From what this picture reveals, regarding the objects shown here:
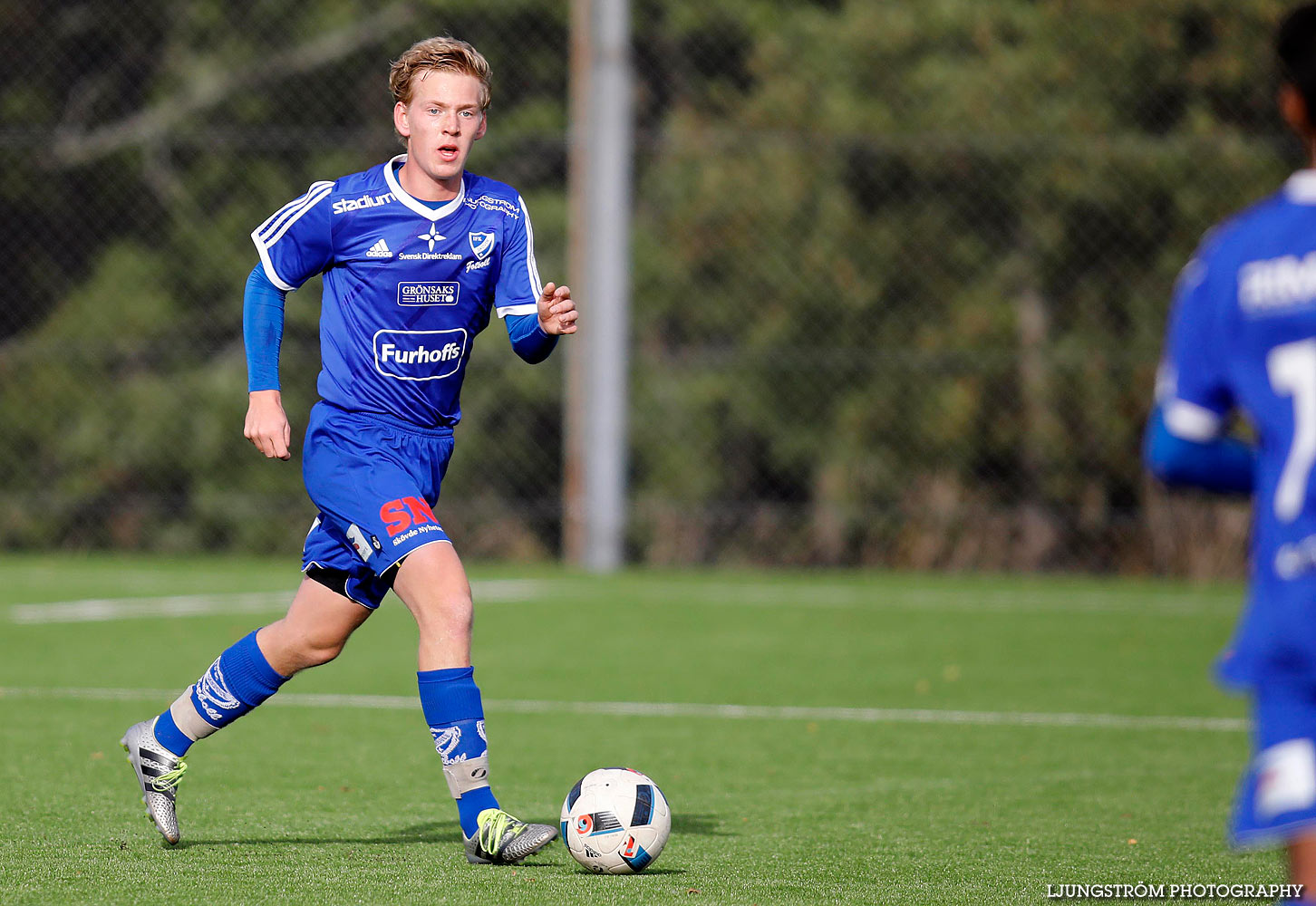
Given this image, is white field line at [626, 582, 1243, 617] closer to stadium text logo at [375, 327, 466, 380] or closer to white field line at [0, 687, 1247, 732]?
white field line at [0, 687, 1247, 732]

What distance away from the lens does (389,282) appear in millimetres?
4688

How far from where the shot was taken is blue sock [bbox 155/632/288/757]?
471cm

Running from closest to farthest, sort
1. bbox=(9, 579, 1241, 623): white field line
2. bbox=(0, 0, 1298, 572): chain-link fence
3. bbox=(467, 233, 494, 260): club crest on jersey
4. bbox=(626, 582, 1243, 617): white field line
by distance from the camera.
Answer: bbox=(467, 233, 494, 260): club crest on jersey
bbox=(9, 579, 1241, 623): white field line
bbox=(626, 582, 1243, 617): white field line
bbox=(0, 0, 1298, 572): chain-link fence

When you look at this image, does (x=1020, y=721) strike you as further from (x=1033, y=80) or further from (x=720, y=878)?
(x=1033, y=80)

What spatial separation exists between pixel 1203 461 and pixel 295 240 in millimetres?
2816

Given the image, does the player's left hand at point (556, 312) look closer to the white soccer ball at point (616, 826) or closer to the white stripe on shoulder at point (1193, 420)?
the white soccer ball at point (616, 826)

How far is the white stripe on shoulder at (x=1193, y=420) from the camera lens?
2459mm

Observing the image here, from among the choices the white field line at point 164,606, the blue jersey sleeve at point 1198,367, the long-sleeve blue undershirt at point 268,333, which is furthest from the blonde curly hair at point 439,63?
the white field line at point 164,606

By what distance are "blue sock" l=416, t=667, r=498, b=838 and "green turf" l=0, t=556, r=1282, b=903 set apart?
0.15 meters

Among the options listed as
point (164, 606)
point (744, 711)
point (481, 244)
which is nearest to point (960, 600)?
point (744, 711)

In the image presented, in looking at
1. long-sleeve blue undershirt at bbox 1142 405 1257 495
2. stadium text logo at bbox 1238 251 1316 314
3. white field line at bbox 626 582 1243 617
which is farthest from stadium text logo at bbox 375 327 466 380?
white field line at bbox 626 582 1243 617

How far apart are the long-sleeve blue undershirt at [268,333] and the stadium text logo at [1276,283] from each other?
8.08 feet

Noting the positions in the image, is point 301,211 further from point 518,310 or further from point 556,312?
point 556,312

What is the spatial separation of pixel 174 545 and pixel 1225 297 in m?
12.8
